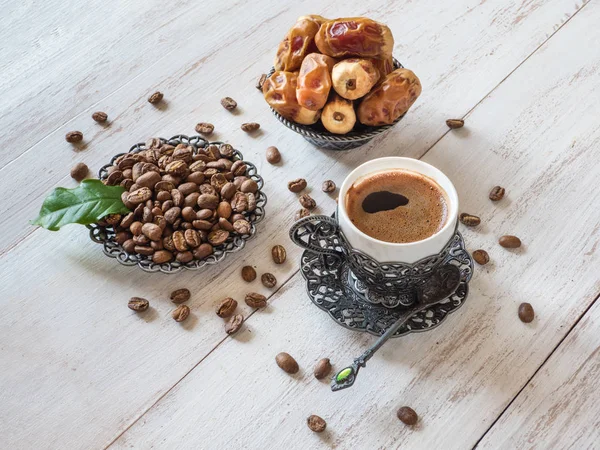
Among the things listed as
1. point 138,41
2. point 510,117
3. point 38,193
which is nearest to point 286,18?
point 138,41

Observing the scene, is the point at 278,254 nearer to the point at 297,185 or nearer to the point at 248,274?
the point at 248,274

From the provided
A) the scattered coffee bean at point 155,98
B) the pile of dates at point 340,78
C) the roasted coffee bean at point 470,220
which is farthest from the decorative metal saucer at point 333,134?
the scattered coffee bean at point 155,98

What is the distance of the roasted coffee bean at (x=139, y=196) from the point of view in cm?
121

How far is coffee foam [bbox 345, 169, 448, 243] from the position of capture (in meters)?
1.02

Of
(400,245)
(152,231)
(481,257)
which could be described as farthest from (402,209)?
(152,231)

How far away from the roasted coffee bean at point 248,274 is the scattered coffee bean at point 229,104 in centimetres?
44

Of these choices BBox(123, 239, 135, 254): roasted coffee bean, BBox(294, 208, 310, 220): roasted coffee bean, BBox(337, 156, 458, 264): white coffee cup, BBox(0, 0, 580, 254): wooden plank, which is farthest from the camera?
BBox(0, 0, 580, 254): wooden plank

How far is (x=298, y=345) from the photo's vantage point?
1.12m

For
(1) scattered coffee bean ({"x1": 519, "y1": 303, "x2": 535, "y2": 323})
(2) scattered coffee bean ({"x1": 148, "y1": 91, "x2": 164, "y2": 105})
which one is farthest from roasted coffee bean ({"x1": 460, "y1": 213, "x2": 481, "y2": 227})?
(2) scattered coffee bean ({"x1": 148, "y1": 91, "x2": 164, "y2": 105})

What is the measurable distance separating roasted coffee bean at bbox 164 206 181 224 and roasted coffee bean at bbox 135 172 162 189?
7 cm

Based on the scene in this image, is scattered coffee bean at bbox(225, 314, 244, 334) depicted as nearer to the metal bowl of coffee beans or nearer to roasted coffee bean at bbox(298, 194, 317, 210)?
the metal bowl of coffee beans

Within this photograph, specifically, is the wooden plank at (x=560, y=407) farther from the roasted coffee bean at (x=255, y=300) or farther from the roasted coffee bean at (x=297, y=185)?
the roasted coffee bean at (x=297, y=185)

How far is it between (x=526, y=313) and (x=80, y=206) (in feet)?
2.74

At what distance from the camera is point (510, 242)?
47.8 inches
